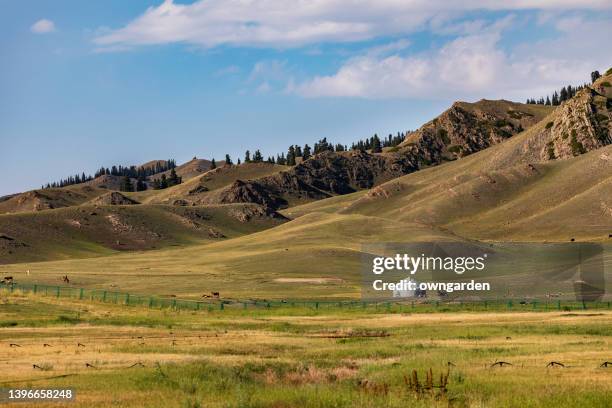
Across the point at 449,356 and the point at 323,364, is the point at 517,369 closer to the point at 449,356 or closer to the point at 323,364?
the point at 449,356

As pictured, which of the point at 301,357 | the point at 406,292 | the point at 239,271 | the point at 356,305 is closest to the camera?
the point at 301,357

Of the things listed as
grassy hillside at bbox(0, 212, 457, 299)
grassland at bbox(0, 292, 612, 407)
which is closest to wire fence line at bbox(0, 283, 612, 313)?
grassland at bbox(0, 292, 612, 407)

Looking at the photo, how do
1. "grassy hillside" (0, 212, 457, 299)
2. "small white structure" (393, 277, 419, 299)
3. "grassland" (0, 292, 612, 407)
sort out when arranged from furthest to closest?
"grassy hillside" (0, 212, 457, 299) → "small white structure" (393, 277, 419, 299) → "grassland" (0, 292, 612, 407)

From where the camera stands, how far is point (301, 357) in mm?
43250

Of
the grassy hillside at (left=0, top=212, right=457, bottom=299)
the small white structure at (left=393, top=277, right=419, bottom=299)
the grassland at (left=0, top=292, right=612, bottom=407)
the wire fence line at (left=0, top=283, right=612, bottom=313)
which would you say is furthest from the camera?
the grassy hillside at (left=0, top=212, right=457, bottom=299)

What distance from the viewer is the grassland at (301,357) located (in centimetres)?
2898

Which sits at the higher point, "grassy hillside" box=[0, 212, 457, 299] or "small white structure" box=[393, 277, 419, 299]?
Result: "grassy hillside" box=[0, 212, 457, 299]

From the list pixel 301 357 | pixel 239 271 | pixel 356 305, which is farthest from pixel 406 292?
pixel 301 357

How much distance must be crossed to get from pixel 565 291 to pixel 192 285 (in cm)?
5218

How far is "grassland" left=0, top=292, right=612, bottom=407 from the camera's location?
2898cm

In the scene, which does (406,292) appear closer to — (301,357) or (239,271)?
(239,271)

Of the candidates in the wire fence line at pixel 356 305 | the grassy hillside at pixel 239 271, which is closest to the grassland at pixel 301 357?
the wire fence line at pixel 356 305

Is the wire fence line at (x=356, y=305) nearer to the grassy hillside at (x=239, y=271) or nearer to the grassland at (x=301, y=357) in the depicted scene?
the grassland at (x=301, y=357)

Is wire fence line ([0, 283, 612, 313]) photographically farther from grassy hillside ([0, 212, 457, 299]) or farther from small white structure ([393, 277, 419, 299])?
grassy hillside ([0, 212, 457, 299])
